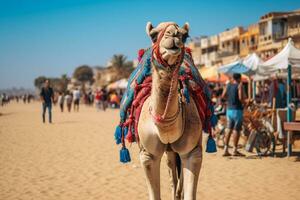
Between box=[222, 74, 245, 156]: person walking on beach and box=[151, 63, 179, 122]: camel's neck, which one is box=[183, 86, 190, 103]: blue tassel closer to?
box=[151, 63, 179, 122]: camel's neck

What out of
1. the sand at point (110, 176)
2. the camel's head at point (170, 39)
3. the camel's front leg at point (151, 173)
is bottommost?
the sand at point (110, 176)

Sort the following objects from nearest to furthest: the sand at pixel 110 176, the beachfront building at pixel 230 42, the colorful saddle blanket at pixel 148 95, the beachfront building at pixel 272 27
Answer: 1. the colorful saddle blanket at pixel 148 95
2. the sand at pixel 110 176
3. the beachfront building at pixel 272 27
4. the beachfront building at pixel 230 42

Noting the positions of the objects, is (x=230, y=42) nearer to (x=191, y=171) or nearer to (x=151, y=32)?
(x=191, y=171)

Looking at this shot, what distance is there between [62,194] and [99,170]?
196 centimetres

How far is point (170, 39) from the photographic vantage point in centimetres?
321

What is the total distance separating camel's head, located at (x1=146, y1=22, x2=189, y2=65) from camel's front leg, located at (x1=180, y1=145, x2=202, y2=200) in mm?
1232

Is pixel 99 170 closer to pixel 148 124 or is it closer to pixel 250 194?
pixel 250 194

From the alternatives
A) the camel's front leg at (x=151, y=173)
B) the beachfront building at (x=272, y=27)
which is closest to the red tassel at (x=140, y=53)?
the camel's front leg at (x=151, y=173)

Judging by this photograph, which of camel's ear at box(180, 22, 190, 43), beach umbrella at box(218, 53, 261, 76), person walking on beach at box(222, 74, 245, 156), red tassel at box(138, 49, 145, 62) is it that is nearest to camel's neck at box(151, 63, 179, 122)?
camel's ear at box(180, 22, 190, 43)

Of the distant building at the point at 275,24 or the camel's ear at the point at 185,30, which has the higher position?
the distant building at the point at 275,24

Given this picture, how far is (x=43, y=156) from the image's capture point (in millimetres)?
10734

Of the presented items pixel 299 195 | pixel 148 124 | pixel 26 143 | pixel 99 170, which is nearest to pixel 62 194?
pixel 99 170

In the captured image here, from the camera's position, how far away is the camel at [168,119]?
3.31 meters

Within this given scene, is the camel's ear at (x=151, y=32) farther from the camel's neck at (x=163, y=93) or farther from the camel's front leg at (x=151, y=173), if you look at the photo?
the camel's front leg at (x=151, y=173)
